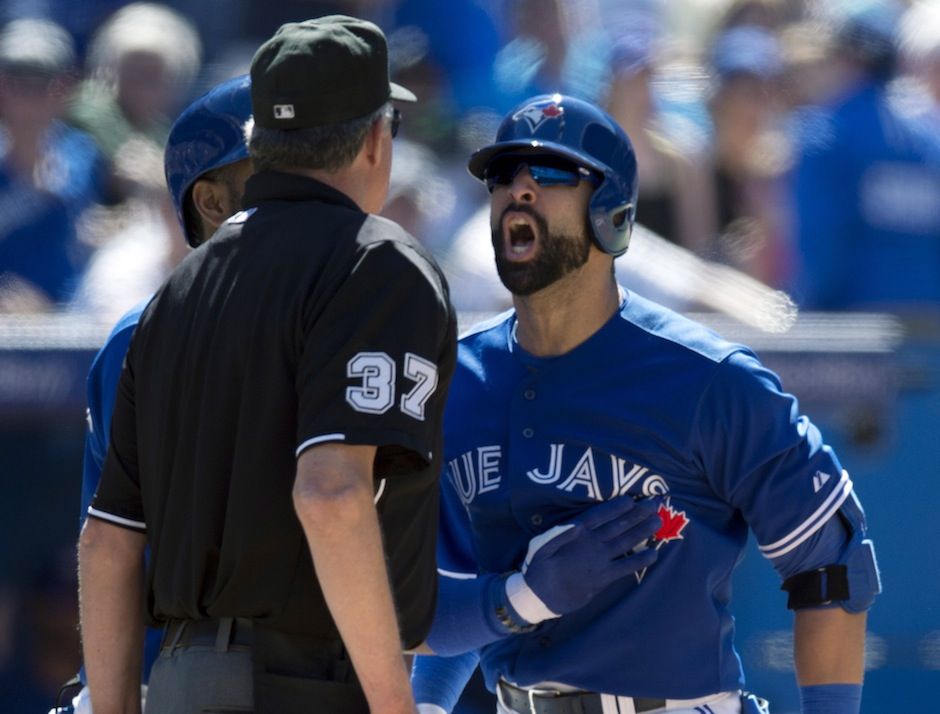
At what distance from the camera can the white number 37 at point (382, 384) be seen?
211 centimetres

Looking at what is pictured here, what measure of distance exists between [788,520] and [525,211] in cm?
81

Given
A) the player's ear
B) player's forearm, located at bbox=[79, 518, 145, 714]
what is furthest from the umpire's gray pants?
the player's ear

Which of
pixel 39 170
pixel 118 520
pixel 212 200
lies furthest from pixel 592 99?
pixel 118 520

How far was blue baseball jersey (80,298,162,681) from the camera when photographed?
2812 millimetres

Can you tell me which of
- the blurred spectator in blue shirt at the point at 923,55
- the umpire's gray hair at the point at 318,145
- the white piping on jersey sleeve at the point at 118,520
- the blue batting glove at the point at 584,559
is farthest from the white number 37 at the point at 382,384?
the blurred spectator in blue shirt at the point at 923,55

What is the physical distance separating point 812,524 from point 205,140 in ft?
4.56

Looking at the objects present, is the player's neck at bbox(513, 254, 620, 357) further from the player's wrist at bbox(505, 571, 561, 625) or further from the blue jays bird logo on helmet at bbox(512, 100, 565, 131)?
the player's wrist at bbox(505, 571, 561, 625)

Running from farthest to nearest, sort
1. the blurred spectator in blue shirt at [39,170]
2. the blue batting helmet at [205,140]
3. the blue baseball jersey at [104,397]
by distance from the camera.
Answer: the blurred spectator in blue shirt at [39,170]
the blue batting helmet at [205,140]
the blue baseball jersey at [104,397]

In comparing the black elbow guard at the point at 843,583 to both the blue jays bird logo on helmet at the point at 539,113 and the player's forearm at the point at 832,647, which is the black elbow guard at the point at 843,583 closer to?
the player's forearm at the point at 832,647

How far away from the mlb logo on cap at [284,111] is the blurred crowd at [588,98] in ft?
9.45

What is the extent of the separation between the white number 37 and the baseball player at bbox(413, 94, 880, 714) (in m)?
0.76

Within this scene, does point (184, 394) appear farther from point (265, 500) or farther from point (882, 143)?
point (882, 143)

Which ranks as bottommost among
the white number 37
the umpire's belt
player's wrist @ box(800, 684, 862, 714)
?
player's wrist @ box(800, 684, 862, 714)

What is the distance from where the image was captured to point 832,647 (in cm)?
292
